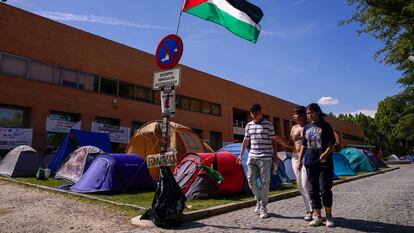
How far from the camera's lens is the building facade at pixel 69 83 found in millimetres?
17172

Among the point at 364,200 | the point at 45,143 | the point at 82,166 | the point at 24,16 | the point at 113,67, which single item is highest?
the point at 24,16

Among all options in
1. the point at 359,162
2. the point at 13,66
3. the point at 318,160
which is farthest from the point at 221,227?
the point at 359,162

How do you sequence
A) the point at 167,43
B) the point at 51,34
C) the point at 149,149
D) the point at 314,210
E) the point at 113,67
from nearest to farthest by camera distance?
the point at 314,210 < the point at 167,43 < the point at 149,149 < the point at 51,34 < the point at 113,67

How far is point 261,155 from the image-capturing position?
19.9 feet

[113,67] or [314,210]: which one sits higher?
[113,67]

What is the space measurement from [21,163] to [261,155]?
10243 millimetres

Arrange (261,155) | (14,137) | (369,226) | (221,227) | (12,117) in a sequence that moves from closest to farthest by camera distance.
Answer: (369,226), (221,227), (261,155), (14,137), (12,117)

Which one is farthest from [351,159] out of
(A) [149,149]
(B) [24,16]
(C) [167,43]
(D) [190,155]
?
(B) [24,16]

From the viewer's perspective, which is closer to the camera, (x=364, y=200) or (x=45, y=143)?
(x=364, y=200)

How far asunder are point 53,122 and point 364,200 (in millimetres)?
15578

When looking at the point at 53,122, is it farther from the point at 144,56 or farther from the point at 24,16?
the point at 144,56

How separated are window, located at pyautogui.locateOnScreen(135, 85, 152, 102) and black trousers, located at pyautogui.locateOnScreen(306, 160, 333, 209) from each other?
1976 centimetres

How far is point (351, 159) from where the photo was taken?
20.9 m

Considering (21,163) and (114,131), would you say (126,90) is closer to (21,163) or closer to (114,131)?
(114,131)
